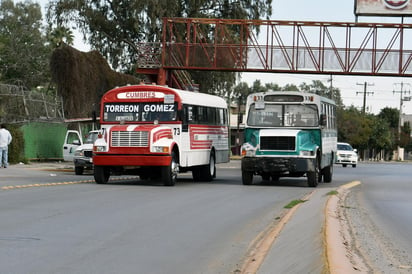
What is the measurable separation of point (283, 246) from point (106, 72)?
43.0 meters

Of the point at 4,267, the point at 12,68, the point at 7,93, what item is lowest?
the point at 4,267

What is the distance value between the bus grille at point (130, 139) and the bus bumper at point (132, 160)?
356 millimetres

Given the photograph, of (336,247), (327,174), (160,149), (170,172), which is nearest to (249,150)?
(170,172)

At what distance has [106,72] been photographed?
51.6 m

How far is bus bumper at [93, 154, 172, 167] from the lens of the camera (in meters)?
22.5

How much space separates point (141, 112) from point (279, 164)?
14.8 ft

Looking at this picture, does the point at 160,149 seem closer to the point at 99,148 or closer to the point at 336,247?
the point at 99,148

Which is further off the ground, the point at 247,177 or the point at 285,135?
the point at 285,135

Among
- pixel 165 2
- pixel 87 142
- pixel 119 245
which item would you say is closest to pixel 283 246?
pixel 119 245

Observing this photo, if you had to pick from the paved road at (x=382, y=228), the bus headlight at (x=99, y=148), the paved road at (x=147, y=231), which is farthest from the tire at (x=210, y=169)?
the paved road at (x=147, y=231)

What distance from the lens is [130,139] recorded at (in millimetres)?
22797

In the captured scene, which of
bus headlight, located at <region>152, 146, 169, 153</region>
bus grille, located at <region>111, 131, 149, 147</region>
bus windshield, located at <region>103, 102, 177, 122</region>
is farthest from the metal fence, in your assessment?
bus headlight, located at <region>152, 146, 169, 153</region>

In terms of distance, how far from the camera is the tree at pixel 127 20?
2064 inches

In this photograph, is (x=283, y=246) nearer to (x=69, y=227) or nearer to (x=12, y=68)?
(x=69, y=227)
